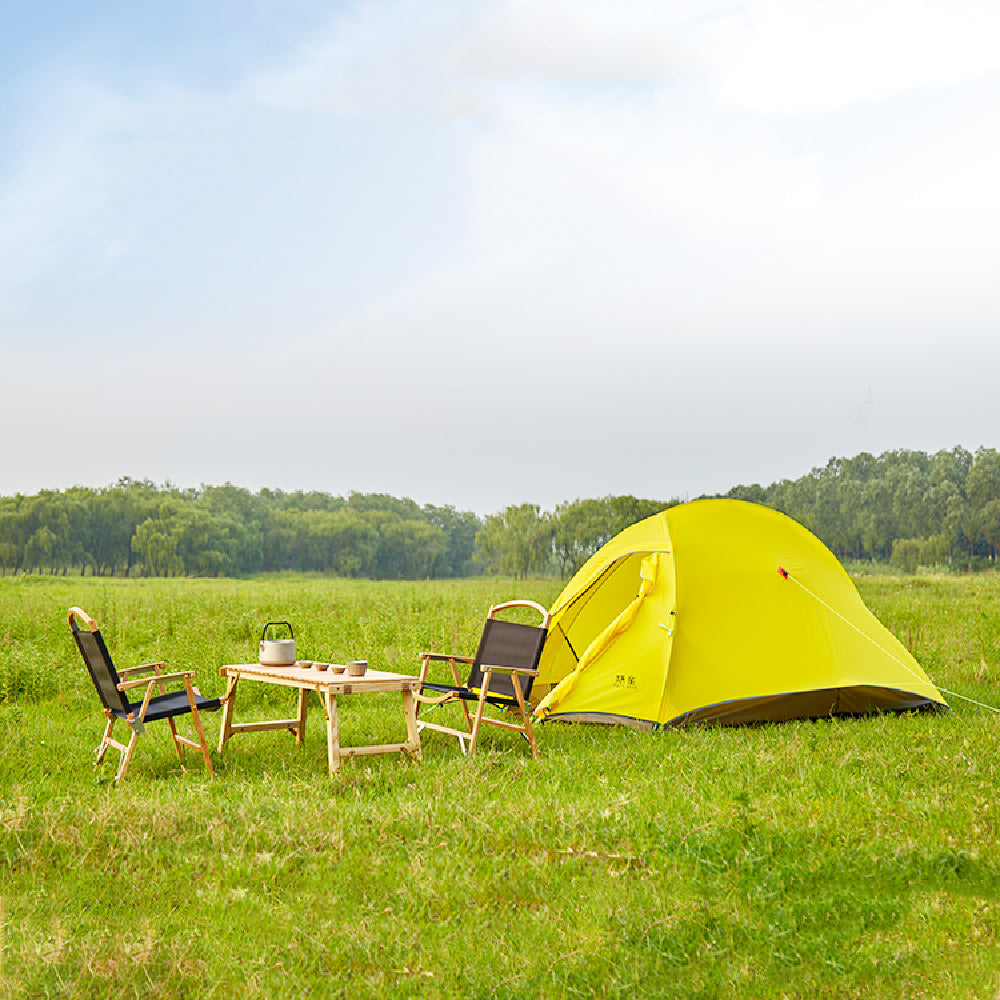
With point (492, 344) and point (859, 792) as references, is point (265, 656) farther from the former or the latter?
point (492, 344)

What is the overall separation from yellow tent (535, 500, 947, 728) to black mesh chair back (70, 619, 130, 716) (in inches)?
140

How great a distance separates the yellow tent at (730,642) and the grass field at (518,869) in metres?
0.61

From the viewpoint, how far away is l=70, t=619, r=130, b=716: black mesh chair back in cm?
609

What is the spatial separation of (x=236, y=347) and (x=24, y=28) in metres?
15.3

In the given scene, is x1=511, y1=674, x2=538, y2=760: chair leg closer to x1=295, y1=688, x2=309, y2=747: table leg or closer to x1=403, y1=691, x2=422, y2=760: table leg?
x1=403, y1=691, x2=422, y2=760: table leg

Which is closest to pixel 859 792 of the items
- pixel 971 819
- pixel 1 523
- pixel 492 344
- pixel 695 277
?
pixel 971 819

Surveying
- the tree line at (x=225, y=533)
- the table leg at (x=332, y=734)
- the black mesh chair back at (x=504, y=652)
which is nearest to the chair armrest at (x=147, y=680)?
the table leg at (x=332, y=734)

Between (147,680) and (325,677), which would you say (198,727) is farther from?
(325,677)

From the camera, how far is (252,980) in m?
3.24

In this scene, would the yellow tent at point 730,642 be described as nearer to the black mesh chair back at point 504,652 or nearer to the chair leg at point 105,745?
the black mesh chair back at point 504,652

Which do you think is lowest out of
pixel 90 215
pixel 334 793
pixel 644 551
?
pixel 334 793

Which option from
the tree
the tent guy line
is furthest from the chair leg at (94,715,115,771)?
the tree

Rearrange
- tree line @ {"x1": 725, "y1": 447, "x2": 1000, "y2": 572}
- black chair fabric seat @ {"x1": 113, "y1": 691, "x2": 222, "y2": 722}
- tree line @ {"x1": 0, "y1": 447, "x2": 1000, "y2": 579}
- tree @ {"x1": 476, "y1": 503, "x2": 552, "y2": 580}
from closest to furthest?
black chair fabric seat @ {"x1": 113, "y1": 691, "x2": 222, "y2": 722}, tree @ {"x1": 476, "y1": 503, "x2": 552, "y2": 580}, tree line @ {"x1": 0, "y1": 447, "x2": 1000, "y2": 579}, tree line @ {"x1": 725, "y1": 447, "x2": 1000, "y2": 572}

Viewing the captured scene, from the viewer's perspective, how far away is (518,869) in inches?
166
